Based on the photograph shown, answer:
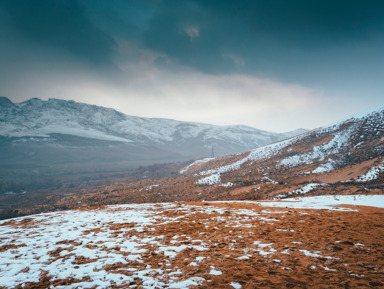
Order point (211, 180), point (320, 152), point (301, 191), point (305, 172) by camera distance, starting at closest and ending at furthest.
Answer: point (301, 191) < point (305, 172) < point (320, 152) < point (211, 180)

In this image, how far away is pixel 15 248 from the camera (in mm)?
6266

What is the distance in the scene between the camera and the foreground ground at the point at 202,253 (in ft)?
12.6

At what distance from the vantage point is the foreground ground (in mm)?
3852

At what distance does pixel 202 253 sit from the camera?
5.29 m

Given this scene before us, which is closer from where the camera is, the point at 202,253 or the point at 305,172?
the point at 202,253

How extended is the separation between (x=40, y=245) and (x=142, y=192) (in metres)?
34.8

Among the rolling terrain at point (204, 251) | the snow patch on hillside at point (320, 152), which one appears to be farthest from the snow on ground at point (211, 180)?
the rolling terrain at point (204, 251)

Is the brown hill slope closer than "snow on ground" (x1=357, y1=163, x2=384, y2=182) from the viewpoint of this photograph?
No

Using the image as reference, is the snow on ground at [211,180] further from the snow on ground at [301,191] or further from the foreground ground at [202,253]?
the foreground ground at [202,253]

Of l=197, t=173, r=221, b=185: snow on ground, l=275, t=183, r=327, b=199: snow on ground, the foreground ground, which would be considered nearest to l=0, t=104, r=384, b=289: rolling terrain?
the foreground ground

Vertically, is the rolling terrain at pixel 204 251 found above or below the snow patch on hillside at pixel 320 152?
below

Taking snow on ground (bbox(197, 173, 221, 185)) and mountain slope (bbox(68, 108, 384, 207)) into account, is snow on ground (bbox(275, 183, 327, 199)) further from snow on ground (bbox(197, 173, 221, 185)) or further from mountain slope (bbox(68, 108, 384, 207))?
snow on ground (bbox(197, 173, 221, 185))

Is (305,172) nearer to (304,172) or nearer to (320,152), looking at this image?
(304,172)

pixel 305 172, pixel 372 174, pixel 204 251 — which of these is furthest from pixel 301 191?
pixel 204 251
